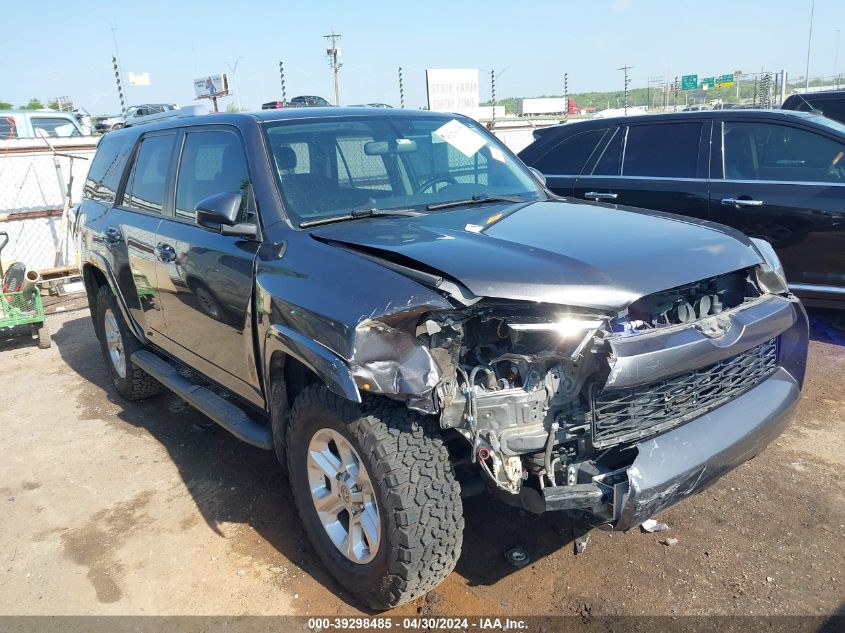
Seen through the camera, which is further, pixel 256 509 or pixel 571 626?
pixel 256 509

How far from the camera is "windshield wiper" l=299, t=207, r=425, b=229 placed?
3.14 metres

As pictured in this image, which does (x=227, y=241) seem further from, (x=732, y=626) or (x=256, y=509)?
(x=732, y=626)

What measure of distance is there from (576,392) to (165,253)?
8.39 ft

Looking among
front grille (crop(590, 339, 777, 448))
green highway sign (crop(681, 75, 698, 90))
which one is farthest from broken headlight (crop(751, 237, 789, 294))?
green highway sign (crop(681, 75, 698, 90))

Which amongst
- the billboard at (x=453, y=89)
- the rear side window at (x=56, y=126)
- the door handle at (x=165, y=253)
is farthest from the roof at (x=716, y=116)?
the billboard at (x=453, y=89)

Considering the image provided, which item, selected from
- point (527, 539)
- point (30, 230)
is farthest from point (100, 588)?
point (30, 230)

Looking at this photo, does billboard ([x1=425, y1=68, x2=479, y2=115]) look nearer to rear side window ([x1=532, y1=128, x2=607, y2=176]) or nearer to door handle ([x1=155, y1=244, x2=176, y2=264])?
rear side window ([x1=532, y1=128, x2=607, y2=176])

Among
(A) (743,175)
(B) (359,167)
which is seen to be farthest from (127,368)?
(A) (743,175)

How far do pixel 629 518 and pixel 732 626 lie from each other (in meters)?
0.75

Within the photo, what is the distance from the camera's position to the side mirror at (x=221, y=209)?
3.02 meters

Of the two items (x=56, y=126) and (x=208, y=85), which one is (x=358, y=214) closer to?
(x=56, y=126)

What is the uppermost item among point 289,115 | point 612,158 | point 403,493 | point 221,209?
point 289,115

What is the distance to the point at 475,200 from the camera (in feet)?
11.9

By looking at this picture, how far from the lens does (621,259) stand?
2551 millimetres
